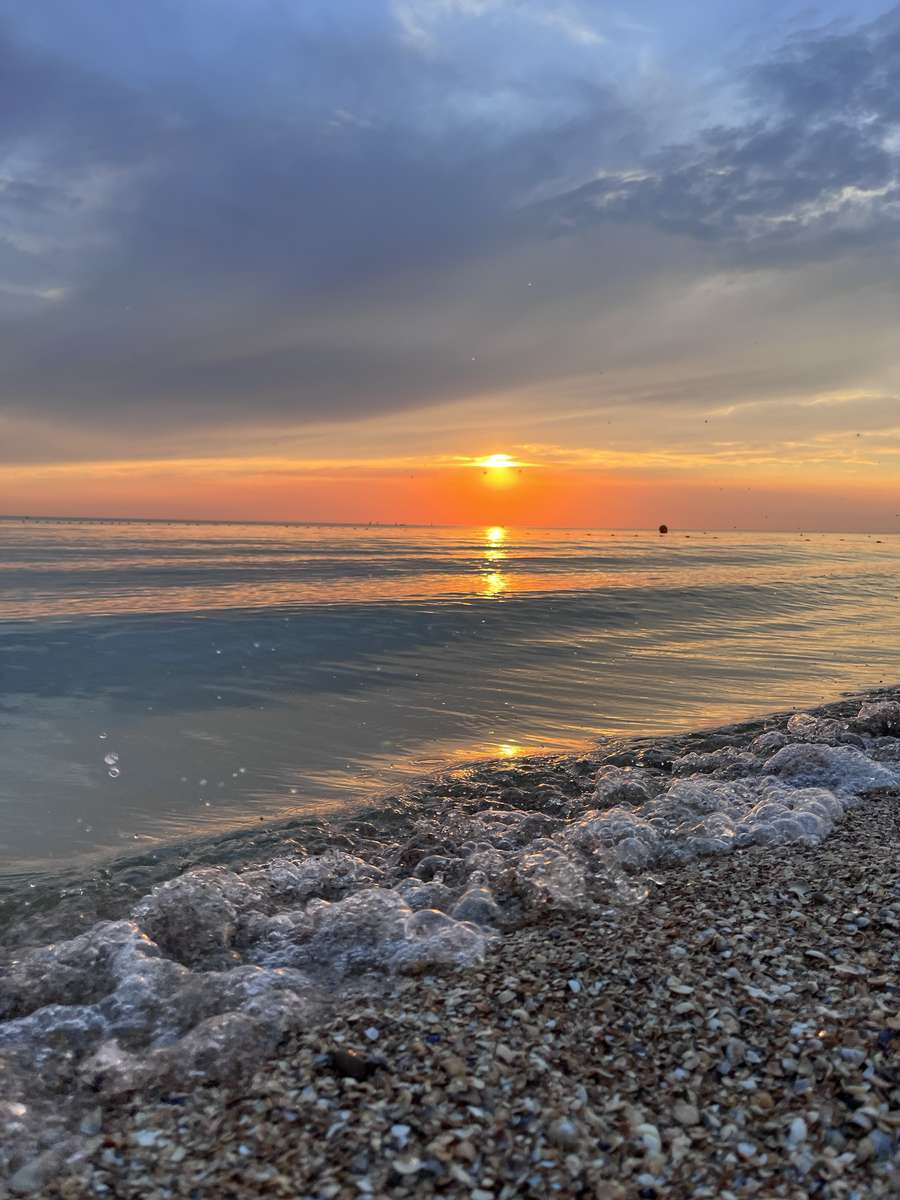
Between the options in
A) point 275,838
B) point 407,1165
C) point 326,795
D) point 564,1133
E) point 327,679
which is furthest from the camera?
point 327,679

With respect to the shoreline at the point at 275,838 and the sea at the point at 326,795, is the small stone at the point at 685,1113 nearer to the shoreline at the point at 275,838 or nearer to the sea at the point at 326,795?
the sea at the point at 326,795

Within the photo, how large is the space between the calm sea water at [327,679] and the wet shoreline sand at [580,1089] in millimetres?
3828

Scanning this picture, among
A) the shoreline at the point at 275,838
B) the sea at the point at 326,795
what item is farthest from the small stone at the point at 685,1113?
the shoreline at the point at 275,838

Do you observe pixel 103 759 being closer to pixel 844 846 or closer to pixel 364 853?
pixel 364 853

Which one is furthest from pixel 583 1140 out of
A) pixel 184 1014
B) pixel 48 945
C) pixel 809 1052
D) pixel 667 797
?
pixel 667 797

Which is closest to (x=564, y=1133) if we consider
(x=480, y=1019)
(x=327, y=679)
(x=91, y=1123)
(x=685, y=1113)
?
(x=685, y=1113)

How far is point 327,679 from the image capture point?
13672 millimetres

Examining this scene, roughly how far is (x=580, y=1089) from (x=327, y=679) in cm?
1099

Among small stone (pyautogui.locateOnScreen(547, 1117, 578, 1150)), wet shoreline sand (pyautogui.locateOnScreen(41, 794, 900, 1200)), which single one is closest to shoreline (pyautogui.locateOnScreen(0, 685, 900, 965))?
wet shoreline sand (pyautogui.locateOnScreen(41, 794, 900, 1200))

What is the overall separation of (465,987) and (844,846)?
10.6 ft

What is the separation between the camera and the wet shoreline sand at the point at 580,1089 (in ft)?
8.61

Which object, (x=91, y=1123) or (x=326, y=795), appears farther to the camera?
(x=326, y=795)

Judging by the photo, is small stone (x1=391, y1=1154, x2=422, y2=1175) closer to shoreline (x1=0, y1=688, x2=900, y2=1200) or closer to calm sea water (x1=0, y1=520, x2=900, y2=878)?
shoreline (x1=0, y1=688, x2=900, y2=1200)

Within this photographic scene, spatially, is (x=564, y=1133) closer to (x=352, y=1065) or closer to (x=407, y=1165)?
(x=407, y=1165)
